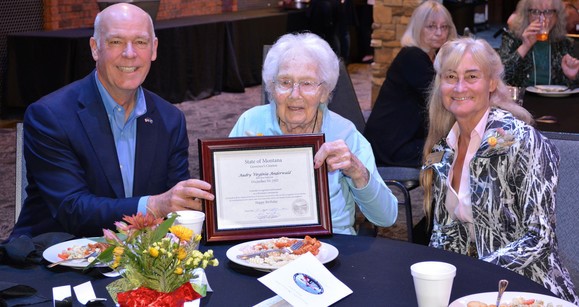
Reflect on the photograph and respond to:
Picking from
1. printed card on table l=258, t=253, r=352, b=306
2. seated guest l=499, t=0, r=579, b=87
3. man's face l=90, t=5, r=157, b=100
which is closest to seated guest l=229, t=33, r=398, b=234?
man's face l=90, t=5, r=157, b=100

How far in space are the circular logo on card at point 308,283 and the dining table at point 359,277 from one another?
6 centimetres

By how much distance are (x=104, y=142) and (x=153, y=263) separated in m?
1.23

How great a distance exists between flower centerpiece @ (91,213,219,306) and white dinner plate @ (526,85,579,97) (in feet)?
12.8

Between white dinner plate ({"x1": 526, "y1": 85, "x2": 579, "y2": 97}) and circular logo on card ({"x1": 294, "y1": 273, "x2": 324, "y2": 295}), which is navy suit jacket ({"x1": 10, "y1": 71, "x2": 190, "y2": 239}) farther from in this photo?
white dinner plate ({"x1": 526, "y1": 85, "x2": 579, "y2": 97})

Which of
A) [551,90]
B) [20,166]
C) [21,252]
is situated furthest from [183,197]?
[551,90]

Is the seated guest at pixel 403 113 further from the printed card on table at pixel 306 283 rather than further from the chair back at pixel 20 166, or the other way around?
the printed card on table at pixel 306 283

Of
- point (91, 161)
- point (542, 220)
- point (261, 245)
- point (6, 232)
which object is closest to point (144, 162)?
point (91, 161)

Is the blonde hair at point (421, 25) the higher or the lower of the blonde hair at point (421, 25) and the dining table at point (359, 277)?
the higher

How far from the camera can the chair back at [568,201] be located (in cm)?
323

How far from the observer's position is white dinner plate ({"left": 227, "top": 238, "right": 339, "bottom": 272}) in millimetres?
2375

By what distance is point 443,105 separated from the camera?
3299 millimetres

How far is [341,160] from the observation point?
2.67 meters

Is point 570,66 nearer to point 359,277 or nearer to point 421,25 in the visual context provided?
point 421,25

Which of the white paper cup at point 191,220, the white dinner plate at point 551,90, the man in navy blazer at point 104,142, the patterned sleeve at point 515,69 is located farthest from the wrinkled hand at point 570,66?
the white paper cup at point 191,220
